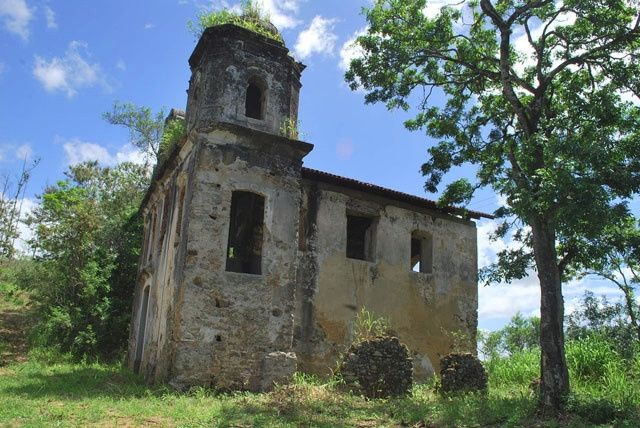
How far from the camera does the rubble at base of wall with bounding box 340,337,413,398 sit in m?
11.5

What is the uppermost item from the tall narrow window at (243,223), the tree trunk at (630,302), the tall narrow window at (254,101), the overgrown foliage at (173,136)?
the tall narrow window at (254,101)

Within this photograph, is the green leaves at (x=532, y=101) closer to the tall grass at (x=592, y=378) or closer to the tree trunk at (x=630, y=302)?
the tall grass at (x=592, y=378)

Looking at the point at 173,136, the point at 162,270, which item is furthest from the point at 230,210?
the point at 173,136

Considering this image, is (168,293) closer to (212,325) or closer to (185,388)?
(212,325)

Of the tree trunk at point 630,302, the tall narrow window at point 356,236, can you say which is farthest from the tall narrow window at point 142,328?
the tree trunk at point 630,302

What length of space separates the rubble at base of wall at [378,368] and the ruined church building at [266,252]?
1279mm

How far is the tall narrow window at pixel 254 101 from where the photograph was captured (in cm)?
1395

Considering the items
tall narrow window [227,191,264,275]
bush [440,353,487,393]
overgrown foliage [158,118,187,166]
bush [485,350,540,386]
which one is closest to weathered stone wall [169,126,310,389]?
overgrown foliage [158,118,187,166]

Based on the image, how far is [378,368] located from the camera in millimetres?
11672

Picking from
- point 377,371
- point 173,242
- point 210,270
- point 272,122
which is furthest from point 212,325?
point 272,122

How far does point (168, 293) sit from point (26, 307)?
14.2 metres

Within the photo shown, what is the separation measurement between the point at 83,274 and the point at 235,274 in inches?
325

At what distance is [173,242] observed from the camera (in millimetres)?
12766

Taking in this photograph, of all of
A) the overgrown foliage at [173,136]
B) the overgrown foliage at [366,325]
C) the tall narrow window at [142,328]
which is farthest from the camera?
the tall narrow window at [142,328]
